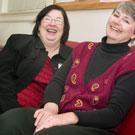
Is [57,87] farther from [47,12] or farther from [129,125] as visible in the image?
[47,12]

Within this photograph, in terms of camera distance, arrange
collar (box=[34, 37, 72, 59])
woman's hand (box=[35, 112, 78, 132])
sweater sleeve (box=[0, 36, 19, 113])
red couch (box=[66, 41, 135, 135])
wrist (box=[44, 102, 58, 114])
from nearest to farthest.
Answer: woman's hand (box=[35, 112, 78, 132]) → red couch (box=[66, 41, 135, 135]) → wrist (box=[44, 102, 58, 114]) → sweater sleeve (box=[0, 36, 19, 113]) → collar (box=[34, 37, 72, 59])

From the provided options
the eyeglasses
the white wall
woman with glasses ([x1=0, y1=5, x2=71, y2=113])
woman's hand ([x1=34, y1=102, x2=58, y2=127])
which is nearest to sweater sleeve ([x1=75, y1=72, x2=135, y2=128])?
woman's hand ([x1=34, y1=102, x2=58, y2=127])

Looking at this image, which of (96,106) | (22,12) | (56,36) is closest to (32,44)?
(56,36)

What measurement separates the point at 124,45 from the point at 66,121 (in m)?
0.57

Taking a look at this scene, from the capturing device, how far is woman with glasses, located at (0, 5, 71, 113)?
7.43 feet

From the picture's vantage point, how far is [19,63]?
237cm

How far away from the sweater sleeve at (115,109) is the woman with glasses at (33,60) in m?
0.66

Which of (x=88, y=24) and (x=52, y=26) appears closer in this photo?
(x=52, y=26)

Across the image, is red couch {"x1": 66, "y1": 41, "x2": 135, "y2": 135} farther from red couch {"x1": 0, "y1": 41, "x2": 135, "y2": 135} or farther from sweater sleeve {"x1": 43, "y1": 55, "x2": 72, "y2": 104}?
sweater sleeve {"x1": 43, "y1": 55, "x2": 72, "y2": 104}

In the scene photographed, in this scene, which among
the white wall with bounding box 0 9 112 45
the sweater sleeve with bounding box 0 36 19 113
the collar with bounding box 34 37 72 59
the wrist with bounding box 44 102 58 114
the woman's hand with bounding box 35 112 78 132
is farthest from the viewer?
the white wall with bounding box 0 9 112 45

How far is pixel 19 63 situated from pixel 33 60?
0.11 m

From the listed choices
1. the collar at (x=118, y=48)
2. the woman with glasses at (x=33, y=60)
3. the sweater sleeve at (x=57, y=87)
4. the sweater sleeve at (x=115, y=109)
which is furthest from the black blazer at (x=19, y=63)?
the sweater sleeve at (x=115, y=109)

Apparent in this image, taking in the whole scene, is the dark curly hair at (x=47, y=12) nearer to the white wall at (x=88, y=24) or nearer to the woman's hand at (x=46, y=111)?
the white wall at (x=88, y=24)

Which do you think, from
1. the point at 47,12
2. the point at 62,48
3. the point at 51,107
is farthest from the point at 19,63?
the point at 51,107
